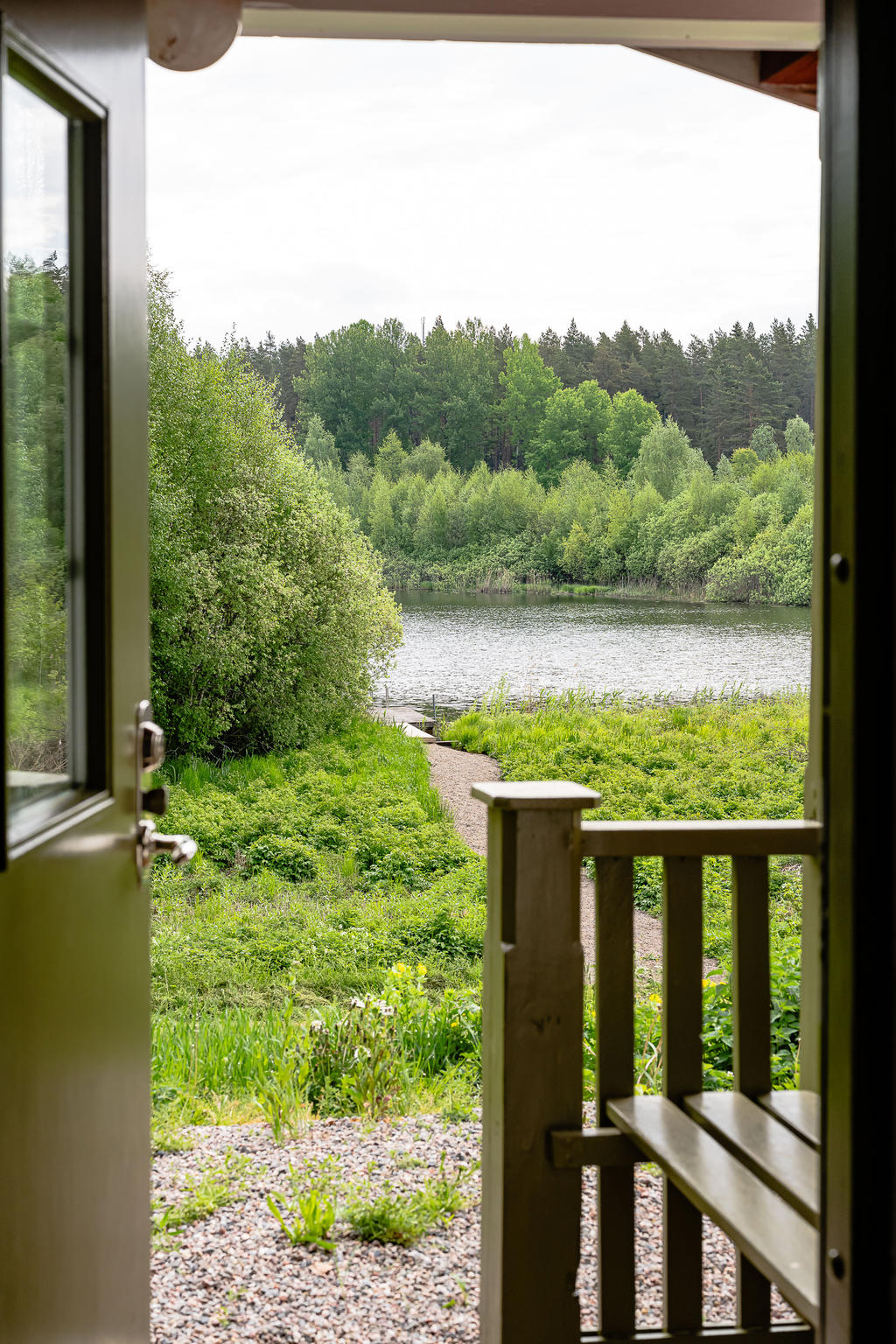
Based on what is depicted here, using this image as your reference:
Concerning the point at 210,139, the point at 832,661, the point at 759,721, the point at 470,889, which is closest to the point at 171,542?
the point at 470,889

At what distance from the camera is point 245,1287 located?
6.64 feet

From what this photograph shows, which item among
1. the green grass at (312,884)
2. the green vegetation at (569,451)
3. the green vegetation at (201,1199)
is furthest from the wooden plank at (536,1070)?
the green vegetation at (569,451)

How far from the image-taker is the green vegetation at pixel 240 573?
9562 mm

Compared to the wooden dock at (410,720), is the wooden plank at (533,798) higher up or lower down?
higher up

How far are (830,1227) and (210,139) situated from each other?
25.6 metres

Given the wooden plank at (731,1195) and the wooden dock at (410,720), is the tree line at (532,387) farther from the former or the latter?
the wooden plank at (731,1195)

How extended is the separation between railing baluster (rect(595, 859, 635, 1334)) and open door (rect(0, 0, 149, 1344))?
67 centimetres

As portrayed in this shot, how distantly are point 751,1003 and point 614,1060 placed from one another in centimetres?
23

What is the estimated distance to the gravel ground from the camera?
190cm

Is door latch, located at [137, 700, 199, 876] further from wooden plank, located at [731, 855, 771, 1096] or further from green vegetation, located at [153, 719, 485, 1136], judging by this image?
green vegetation, located at [153, 719, 485, 1136]

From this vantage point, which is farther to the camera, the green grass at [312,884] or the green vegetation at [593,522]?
the green vegetation at [593,522]

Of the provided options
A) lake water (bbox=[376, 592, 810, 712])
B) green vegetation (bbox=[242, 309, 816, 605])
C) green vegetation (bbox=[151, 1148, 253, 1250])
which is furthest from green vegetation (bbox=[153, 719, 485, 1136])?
green vegetation (bbox=[242, 309, 816, 605])

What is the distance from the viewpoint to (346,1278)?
2047 mm

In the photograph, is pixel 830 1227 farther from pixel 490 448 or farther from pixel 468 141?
pixel 468 141
